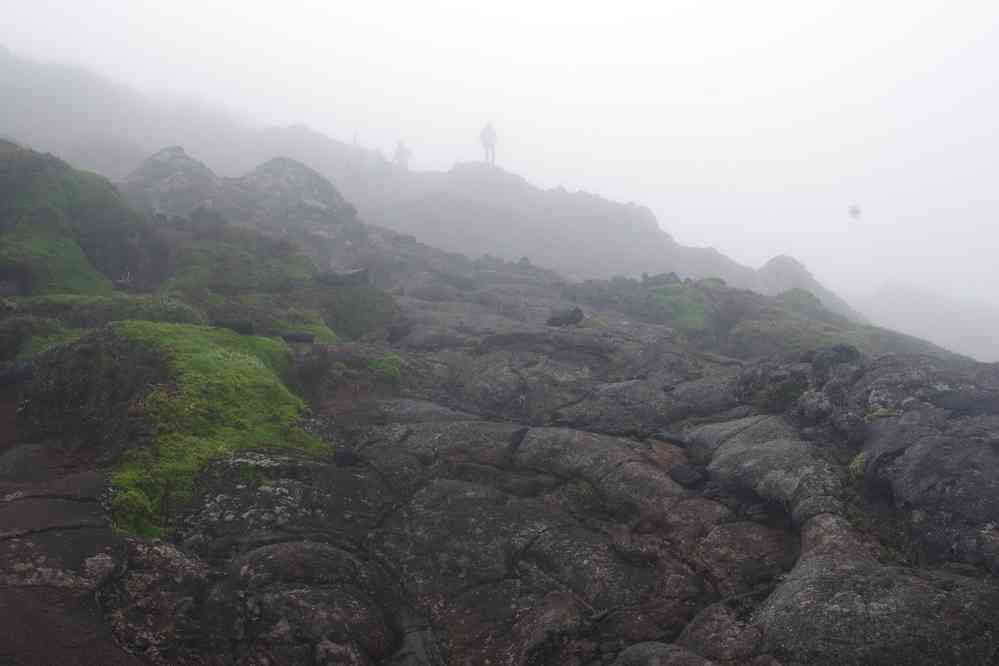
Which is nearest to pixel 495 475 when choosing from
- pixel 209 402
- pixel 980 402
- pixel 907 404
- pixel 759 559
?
pixel 759 559

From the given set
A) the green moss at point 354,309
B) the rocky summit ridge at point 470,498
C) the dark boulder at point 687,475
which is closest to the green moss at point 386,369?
the rocky summit ridge at point 470,498

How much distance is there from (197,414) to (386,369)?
33.1 ft

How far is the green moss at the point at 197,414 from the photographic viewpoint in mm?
16203

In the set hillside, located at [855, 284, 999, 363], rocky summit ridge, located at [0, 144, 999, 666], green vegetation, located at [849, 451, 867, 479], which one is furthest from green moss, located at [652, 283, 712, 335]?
hillside, located at [855, 284, 999, 363]

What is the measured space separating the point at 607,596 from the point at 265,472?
9.90 metres

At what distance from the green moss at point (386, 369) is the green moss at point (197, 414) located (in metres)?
3.73

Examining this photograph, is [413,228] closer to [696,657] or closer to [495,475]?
[495,475]

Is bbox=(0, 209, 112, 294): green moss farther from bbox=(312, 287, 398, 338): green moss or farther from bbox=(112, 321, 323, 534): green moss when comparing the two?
bbox=(112, 321, 323, 534): green moss

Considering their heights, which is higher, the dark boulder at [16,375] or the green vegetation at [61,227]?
the green vegetation at [61,227]

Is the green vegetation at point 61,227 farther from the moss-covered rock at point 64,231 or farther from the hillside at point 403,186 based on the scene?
the hillside at point 403,186

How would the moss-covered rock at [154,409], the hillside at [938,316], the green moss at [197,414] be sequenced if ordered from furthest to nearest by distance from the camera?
the hillside at [938,316], the moss-covered rock at [154,409], the green moss at [197,414]

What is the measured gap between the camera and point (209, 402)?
20.6m

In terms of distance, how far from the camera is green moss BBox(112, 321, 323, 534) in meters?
16.2

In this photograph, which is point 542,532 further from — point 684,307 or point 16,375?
point 684,307
